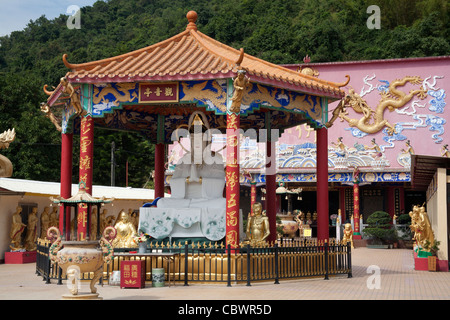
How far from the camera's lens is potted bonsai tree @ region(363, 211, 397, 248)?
99.9 ft

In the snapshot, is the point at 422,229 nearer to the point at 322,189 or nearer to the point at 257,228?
the point at 322,189

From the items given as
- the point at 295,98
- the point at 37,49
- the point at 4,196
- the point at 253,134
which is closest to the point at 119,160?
the point at 37,49

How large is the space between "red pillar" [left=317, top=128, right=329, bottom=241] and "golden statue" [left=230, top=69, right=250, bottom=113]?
11.2ft

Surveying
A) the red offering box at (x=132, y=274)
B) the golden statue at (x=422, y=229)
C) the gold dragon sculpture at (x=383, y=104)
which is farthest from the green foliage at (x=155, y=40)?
the red offering box at (x=132, y=274)

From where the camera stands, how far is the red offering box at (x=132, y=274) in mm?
12242

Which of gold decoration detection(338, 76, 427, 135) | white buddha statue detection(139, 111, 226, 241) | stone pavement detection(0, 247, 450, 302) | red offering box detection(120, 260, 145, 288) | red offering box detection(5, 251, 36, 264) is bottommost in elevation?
red offering box detection(5, 251, 36, 264)

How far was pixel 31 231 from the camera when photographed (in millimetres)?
22766

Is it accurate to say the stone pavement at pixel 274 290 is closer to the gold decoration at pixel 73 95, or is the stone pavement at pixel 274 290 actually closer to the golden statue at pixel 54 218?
the gold decoration at pixel 73 95

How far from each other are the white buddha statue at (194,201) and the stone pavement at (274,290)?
1.91 metres

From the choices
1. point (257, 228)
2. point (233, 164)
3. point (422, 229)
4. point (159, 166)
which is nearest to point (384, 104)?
point (422, 229)

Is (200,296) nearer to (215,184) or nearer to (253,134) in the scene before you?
(215,184)

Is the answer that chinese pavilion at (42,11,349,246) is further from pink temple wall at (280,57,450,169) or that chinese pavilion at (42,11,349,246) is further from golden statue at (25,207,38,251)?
pink temple wall at (280,57,450,169)

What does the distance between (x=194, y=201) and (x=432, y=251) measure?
7912mm

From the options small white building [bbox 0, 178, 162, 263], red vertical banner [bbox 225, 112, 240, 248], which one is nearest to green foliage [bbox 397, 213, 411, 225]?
small white building [bbox 0, 178, 162, 263]
